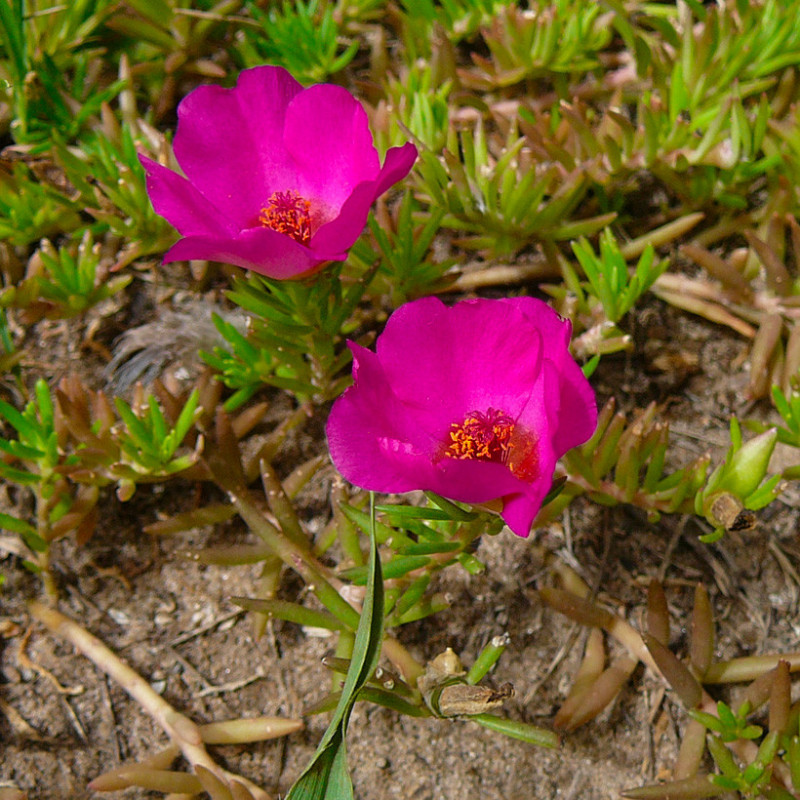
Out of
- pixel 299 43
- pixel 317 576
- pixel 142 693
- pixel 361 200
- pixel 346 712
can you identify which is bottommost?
pixel 142 693

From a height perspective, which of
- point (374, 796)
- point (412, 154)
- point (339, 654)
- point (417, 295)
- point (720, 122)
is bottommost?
point (374, 796)

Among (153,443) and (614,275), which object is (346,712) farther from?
(614,275)

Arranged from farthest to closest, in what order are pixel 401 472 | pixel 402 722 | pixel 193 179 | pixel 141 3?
1. pixel 141 3
2. pixel 402 722
3. pixel 193 179
4. pixel 401 472

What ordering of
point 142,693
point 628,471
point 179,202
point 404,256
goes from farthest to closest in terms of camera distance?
point 404,256
point 142,693
point 628,471
point 179,202

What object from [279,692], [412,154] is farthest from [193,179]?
[279,692]

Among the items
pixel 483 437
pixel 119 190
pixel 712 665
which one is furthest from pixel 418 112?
pixel 712 665

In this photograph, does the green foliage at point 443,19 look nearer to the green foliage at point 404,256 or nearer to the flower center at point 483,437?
the green foliage at point 404,256

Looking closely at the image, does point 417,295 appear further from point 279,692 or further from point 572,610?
point 279,692
